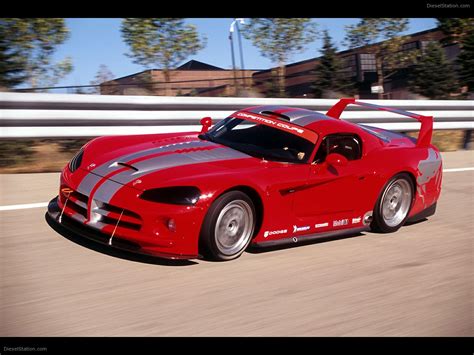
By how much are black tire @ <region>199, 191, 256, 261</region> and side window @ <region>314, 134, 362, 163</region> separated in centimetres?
109

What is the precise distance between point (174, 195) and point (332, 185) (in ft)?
5.35

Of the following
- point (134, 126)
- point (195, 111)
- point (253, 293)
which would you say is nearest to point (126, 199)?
point (253, 293)

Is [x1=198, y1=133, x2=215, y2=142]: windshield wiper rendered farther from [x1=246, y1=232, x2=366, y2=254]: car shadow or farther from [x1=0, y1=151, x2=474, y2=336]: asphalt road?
[x1=0, y1=151, x2=474, y2=336]: asphalt road

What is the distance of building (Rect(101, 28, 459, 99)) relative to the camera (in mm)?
9961

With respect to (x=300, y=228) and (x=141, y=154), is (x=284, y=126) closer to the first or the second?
(x=300, y=228)

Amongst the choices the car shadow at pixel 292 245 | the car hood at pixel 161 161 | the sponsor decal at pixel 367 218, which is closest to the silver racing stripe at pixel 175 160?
the car hood at pixel 161 161

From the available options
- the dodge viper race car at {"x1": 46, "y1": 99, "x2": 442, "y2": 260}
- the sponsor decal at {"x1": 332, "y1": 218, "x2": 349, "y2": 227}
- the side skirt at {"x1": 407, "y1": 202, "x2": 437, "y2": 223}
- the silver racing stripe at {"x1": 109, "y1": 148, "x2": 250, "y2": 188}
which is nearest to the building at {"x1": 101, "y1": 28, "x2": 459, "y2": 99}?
the dodge viper race car at {"x1": 46, "y1": 99, "x2": 442, "y2": 260}

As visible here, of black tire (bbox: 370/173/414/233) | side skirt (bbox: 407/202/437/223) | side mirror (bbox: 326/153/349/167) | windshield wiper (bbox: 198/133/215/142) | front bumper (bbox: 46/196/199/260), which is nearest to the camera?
front bumper (bbox: 46/196/199/260)

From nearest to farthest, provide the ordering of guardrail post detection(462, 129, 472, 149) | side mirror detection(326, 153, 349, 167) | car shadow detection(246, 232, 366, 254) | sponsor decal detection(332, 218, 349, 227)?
1. car shadow detection(246, 232, 366, 254)
2. side mirror detection(326, 153, 349, 167)
3. sponsor decal detection(332, 218, 349, 227)
4. guardrail post detection(462, 129, 472, 149)

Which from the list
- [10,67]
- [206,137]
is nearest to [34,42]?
[10,67]

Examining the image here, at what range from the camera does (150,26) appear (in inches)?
386

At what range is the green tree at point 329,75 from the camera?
13031 mm

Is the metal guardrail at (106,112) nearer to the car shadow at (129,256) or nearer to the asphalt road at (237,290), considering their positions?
the asphalt road at (237,290)
